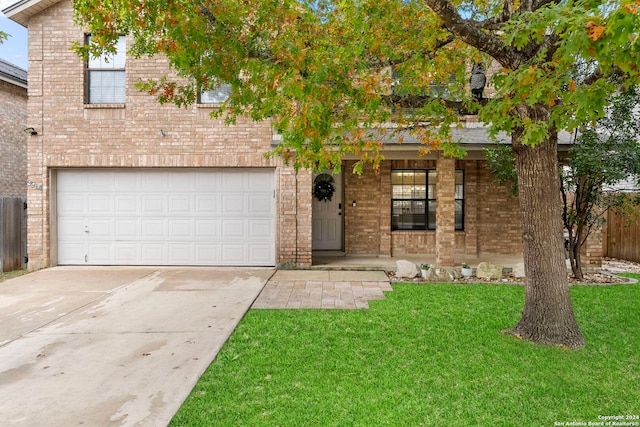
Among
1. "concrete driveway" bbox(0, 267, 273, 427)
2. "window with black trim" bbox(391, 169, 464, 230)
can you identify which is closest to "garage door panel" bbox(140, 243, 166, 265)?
"concrete driveway" bbox(0, 267, 273, 427)

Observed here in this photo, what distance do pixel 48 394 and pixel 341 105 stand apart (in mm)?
4151

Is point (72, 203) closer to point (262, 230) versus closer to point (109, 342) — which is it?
point (262, 230)

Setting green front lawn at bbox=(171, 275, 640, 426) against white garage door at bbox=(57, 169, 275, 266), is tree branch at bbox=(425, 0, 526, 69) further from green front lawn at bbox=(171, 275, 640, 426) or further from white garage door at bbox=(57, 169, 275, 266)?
white garage door at bbox=(57, 169, 275, 266)

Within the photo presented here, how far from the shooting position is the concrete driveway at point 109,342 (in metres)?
3.04

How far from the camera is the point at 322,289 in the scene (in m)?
7.00

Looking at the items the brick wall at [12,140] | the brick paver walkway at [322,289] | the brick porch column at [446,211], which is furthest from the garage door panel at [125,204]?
the brick porch column at [446,211]

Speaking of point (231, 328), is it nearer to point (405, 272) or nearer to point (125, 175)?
point (405, 272)

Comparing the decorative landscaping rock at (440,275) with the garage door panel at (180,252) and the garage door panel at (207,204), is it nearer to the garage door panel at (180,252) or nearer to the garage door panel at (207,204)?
the garage door panel at (207,204)

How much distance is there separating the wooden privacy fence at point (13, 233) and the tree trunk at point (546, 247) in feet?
35.3

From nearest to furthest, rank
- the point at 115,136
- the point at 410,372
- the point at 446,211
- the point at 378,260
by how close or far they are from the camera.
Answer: the point at 410,372 < the point at 446,211 < the point at 115,136 < the point at 378,260

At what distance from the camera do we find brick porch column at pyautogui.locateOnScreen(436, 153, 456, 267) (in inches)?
346

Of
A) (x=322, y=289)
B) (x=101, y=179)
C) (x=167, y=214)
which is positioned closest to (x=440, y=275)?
(x=322, y=289)

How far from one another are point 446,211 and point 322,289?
365cm

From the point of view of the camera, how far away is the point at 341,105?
15.9 feet
